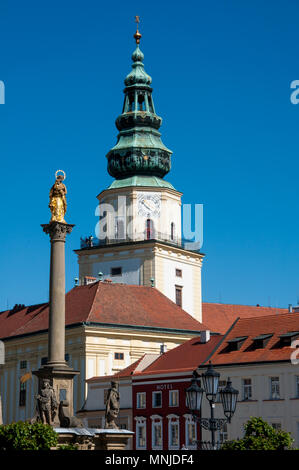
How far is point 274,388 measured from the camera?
57.0 metres

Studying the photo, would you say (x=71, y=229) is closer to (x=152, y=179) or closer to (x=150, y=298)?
(x=150, y=298)

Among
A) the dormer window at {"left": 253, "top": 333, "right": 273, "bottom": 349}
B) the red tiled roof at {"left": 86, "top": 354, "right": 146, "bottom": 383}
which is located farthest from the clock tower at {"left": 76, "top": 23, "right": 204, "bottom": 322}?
the dormer window at {"left": 253, "top": 333, "right": 273, "bottom": 349}

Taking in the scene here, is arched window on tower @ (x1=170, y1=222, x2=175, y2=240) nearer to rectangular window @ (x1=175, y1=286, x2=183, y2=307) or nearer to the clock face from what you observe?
the clock face

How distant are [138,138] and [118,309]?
19.6m

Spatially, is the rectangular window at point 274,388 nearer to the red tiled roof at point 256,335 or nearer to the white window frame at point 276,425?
the red tiled roof at point 256,335

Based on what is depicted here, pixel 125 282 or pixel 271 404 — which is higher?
pixel 125 282

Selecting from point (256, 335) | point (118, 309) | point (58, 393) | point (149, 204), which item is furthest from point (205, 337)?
point (58, 393)

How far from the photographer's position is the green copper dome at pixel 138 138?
87250 millimetres

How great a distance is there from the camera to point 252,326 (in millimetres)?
62250

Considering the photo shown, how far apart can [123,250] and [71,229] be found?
36596mm

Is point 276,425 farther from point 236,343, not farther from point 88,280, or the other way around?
point 88,280

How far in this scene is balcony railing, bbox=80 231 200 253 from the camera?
83.9 metres

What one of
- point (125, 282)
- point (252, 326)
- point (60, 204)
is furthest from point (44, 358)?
point (60, 204)

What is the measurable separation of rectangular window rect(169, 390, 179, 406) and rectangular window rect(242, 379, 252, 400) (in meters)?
5.08
